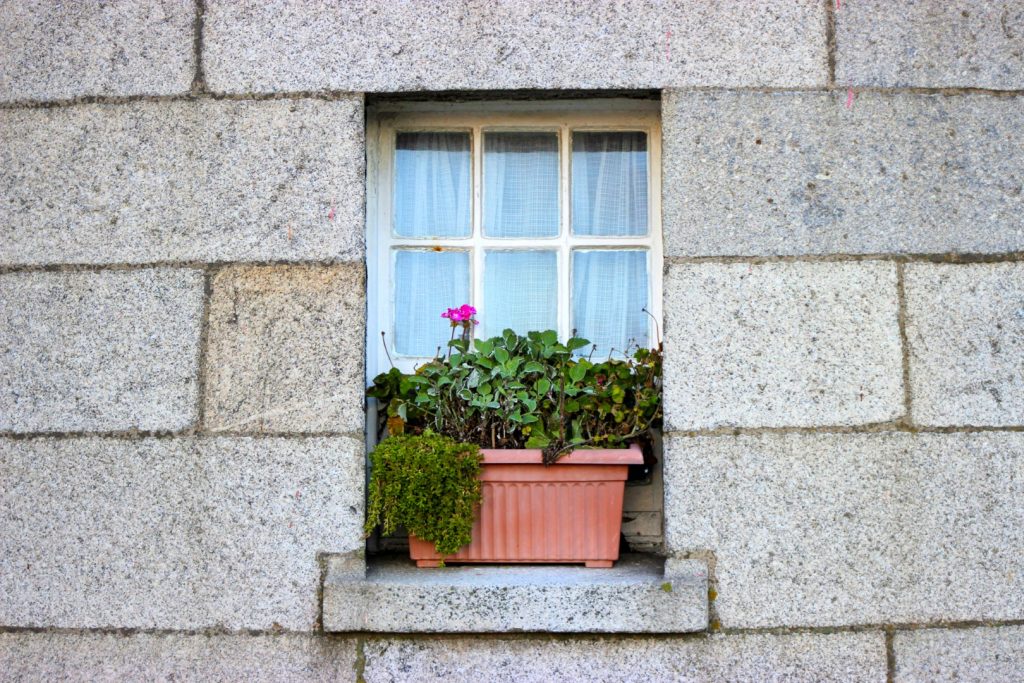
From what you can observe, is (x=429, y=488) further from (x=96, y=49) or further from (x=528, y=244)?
(x=96, y=49)

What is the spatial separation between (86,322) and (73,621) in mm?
914

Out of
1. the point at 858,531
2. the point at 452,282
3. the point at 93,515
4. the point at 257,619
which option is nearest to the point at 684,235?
the point at 452,282

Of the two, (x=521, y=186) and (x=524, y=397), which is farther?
(x=521, y=186)

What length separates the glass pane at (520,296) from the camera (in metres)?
3.42

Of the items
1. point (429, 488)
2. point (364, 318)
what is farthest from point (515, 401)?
point (364, 318)

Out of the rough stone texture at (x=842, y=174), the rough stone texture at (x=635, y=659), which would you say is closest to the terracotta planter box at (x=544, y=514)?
the rough stone texture at (x=635, y=659)

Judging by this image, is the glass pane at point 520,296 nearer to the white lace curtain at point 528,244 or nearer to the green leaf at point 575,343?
the white lace curtain at point 528,244

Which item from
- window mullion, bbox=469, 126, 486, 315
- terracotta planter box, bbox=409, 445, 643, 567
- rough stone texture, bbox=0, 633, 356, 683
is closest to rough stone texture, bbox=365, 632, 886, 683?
rough stone texture, bbox=0, 633, 356, 683

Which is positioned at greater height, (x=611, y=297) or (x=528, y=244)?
(x=528, y=244)

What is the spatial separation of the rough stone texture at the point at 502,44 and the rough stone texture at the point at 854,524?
1181mm

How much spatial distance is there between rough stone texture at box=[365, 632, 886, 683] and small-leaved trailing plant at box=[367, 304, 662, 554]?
1.09ft

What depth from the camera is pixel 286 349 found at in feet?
10.2

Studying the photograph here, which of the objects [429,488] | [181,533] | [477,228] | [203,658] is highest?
[477,228]

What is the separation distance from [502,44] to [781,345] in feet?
4.19
